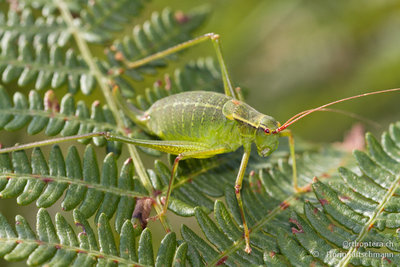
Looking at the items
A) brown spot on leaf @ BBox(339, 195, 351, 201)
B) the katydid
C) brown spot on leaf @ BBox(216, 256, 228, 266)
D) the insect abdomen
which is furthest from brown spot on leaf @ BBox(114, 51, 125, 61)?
brown spot on leaf @ BBox(339, 195, 351, 201)

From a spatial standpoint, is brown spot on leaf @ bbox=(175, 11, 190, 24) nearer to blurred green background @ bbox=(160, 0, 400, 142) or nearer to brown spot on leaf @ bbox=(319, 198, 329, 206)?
blurred green background @ bbox=(160, 0, 400, 142)

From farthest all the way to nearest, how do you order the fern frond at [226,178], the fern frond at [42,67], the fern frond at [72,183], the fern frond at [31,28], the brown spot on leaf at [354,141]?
the brown spot on leaf at [354,141] → the fern frond at [31,28] → the fern frond at [42,67] → the fern frond at [226,178] → the fern frond at [72,183]

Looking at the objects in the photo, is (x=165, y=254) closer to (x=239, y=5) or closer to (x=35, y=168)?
(x=35, y=168)

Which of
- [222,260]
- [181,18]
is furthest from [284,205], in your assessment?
[181,18]

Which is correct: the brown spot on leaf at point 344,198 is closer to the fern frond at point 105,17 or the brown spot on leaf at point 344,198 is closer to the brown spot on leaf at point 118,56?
the brown spot on leaf at point 118,56

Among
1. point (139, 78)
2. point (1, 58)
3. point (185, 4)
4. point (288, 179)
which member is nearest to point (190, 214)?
point (288, 179)

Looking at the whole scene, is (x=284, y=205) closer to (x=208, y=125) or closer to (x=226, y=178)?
(x=226, y=178)

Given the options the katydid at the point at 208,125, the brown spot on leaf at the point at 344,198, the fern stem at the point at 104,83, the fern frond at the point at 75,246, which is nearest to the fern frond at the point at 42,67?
the fern stem at the point at 104,83

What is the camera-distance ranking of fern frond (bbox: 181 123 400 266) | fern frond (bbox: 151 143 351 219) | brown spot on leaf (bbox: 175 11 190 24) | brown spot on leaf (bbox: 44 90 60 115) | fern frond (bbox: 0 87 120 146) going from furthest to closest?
brown spot on leaf (bbox: 175 11 190 24)
brown spot on leaf (bbox: 44 90 60 115)
fern frond (bbox: 0 87 120 146)
fern frond (bbox: 151 143 351 219)
fern frond (bbox: 181 123 400 266)
